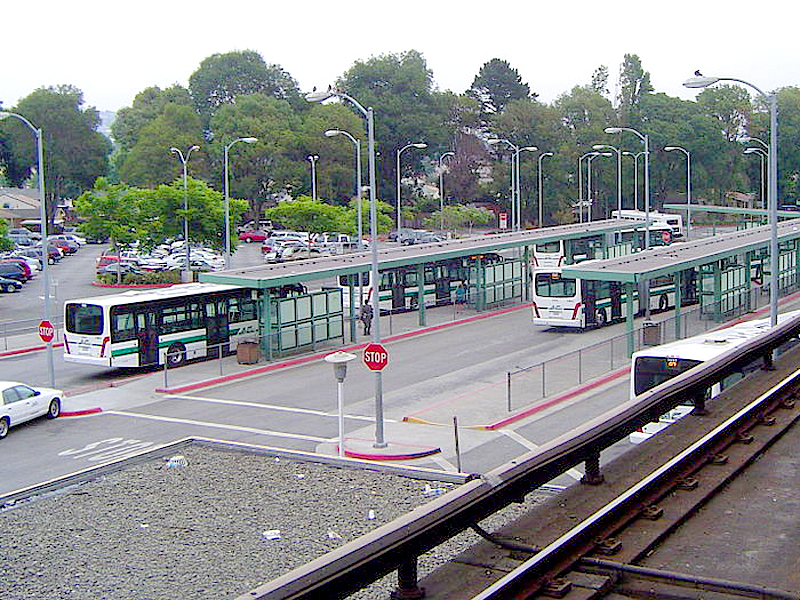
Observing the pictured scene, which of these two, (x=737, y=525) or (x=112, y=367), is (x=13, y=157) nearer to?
(x=112, y=367)

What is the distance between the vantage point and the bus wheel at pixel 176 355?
105 feet

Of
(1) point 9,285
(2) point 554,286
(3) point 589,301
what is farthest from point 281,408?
(1) point 9,285

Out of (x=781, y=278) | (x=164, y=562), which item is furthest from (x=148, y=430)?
(x=781, y=278)

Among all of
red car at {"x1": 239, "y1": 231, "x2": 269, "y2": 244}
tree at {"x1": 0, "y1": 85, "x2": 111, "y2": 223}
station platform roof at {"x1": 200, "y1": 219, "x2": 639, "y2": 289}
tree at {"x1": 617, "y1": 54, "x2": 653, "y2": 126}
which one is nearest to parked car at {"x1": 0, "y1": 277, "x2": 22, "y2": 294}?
station platform roof at {"x1": 200, "y1": 219, "x2": 639, "y2": 289}

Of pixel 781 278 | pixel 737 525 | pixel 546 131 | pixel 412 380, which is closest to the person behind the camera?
pixel 737 525

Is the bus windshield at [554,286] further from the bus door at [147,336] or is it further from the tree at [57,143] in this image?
the tree at [57,143]

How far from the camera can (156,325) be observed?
31547 millimetres

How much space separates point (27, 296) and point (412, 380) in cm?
3287

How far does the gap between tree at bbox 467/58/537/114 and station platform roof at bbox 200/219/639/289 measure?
64.6 meters

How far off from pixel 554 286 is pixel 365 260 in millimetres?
6957

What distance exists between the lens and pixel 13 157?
11000 cm

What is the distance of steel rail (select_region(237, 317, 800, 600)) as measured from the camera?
172 inches

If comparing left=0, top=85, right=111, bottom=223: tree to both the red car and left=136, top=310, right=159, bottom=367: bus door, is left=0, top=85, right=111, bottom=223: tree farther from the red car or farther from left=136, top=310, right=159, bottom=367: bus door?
left=136, top=310, right=159, bottom=367: bus door

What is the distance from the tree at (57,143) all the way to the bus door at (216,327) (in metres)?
83.9
